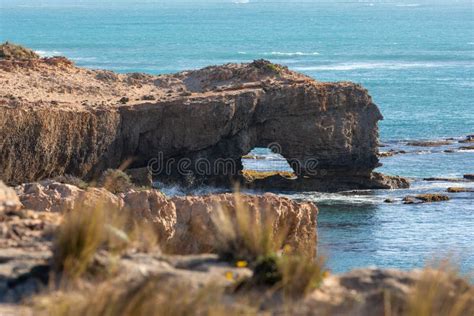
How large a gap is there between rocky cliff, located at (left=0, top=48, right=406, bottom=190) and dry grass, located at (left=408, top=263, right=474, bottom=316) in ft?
148

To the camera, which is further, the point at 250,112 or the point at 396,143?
the point at 396,143

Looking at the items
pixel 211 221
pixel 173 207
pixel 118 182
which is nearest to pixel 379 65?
pixel 118 182

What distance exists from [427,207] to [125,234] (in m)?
48.7

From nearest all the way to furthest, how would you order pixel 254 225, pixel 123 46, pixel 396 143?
pixel 254 225, pixel 396 143, pixel 123 46

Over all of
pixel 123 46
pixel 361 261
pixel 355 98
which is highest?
pixel 123 46

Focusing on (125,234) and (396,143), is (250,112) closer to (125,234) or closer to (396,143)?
(396,143)

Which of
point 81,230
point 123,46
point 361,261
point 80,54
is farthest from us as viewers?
point 123,46

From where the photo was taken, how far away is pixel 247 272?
1430 cm

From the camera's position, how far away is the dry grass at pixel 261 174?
228ft

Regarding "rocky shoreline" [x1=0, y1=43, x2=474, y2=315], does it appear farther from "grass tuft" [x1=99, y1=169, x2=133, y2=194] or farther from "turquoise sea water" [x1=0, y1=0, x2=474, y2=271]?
"turquoise sea water" [x1=0, y1=0, x2=474, y2=271]

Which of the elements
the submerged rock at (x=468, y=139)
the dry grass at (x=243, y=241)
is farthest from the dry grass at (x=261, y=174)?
the dry grass at (x=243, y=241)

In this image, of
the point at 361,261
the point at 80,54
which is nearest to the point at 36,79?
the point at 361,261

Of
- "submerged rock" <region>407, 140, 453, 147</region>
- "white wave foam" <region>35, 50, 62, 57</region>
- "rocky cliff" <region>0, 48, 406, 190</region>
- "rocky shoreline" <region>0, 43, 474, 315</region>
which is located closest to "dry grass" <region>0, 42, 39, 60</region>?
"rocky shoreline" <region>0, 43, 474, 315</region>

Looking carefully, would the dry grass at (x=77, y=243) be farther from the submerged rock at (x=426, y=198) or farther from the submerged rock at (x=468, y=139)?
the submerged rock at (x=468, y=139)
